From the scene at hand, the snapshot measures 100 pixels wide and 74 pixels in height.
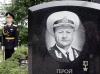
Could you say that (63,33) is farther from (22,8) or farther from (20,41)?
(22,8)

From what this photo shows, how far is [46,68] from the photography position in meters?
7.40

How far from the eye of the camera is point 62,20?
24.1ft

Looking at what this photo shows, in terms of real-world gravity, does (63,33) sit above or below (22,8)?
below

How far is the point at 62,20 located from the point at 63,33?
0.19 metres

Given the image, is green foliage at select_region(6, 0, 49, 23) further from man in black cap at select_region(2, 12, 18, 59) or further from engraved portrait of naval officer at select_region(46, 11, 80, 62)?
engraved portrait of naval officer at select_region(46, 11, 80, 62)

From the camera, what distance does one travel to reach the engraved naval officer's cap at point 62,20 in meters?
7.29

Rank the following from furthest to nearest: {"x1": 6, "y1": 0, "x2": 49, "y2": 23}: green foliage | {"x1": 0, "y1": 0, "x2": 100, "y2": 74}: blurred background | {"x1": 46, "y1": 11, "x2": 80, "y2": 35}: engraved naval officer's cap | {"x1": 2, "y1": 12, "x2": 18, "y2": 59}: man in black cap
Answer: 1. {"x1": 6, "y1": 0, "x2": 49, "y2": 23}: green foliage
2. {"x1": 2, "y1": 12, "x2": 18, "y2": 59}: man in black cap
3. {"x1": 0, "y1": 0, "x2": 100, "y2": 74}: blurred background
4. {"x1": 46, "y1": 11, "x2": 80, "y2": 35}: engraved naval officer's cap

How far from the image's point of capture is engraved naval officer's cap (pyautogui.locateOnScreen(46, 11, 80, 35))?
7.29 meters

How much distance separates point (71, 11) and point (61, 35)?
1.23ft

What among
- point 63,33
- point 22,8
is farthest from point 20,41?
point 63,33

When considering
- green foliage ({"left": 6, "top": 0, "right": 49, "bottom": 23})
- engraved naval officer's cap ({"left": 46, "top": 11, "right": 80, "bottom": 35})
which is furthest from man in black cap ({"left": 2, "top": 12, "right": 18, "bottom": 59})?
engraved naval officer's cap ({"left": 46, "top": 11, "right": 80, "bottom": 35})

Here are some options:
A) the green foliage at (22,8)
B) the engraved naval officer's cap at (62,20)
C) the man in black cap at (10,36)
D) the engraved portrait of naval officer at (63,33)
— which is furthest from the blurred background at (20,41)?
the engraved naval officer's cap at (62,20)

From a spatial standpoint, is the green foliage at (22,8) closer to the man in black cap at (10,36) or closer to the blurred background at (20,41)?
the blurred background at (20,41)

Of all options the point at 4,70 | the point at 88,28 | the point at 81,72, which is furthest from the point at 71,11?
the point at 4,70
